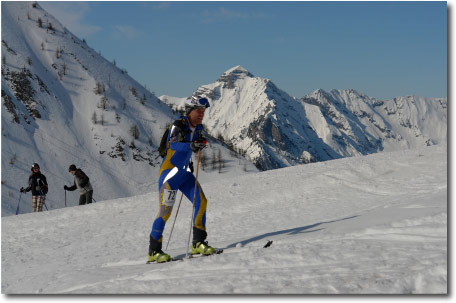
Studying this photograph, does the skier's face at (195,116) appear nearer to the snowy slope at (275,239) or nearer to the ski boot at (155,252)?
the ski boot at (155,252)

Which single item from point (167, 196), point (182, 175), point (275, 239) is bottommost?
point (275, 239)

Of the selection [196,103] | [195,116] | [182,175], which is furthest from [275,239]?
[196,103]

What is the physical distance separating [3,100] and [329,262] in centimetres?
3432

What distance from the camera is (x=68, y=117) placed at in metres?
37.7

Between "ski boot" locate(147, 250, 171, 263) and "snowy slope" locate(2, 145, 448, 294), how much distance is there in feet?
0.46

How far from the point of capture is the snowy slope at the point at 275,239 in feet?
13.5

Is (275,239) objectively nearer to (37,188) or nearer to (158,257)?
(158,257)

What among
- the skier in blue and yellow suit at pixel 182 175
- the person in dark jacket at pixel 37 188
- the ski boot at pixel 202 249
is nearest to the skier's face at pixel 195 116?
the skier in blue and yellow suit at pixel 182 175

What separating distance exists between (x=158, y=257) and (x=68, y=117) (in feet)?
113

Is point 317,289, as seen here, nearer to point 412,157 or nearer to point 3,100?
point 412,157

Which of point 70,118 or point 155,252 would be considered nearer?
point 155,252

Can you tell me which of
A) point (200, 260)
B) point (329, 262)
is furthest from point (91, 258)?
point (329, 262)

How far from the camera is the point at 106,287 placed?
4234 mm

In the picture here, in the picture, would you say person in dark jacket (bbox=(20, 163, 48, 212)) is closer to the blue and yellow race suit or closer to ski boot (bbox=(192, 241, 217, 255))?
the blue and yellow race suit
